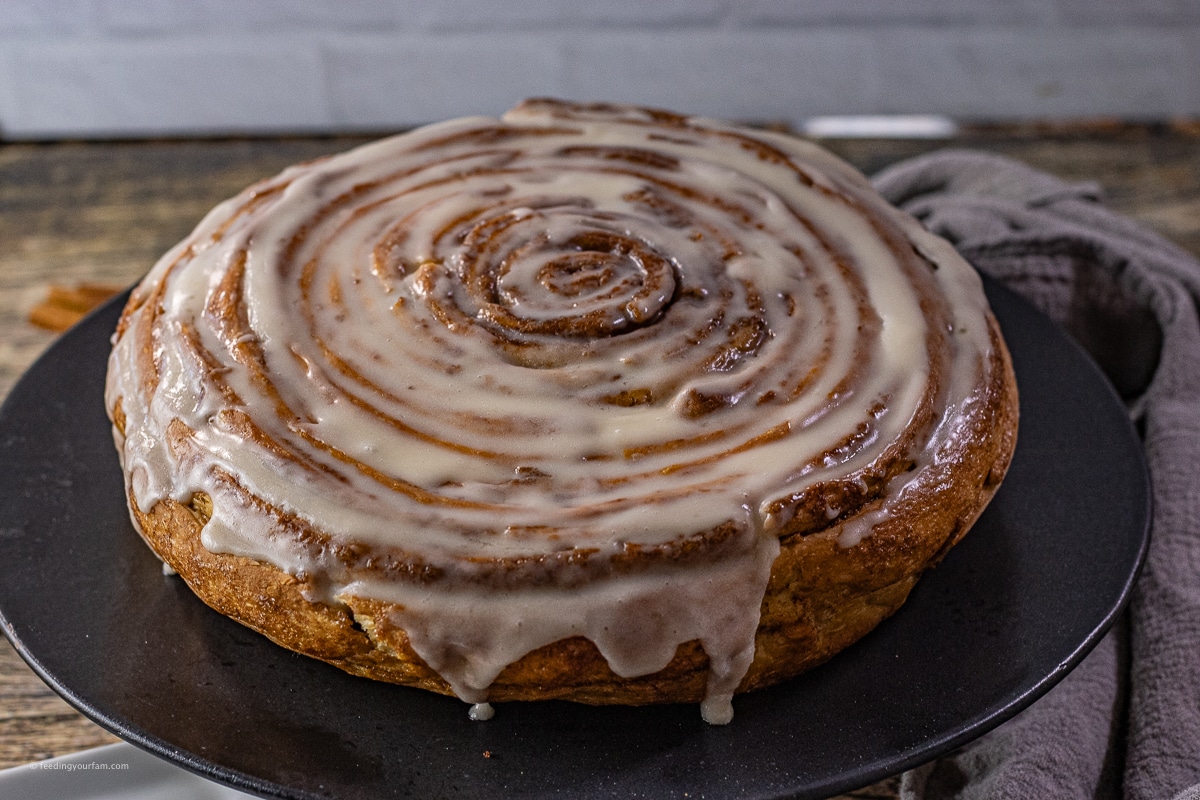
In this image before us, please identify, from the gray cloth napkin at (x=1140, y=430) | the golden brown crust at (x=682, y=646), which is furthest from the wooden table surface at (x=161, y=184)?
the golden brown crust at (x=682, y=646)

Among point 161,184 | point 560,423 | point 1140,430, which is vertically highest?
point 560,423

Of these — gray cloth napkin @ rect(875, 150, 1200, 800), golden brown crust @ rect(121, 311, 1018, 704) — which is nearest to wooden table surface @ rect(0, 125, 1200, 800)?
gray cloth napkin @ rect(875, 150, 1200, 800)

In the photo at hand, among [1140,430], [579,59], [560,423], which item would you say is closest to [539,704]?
[560,423]

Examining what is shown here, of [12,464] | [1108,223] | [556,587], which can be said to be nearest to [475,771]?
[556,587]

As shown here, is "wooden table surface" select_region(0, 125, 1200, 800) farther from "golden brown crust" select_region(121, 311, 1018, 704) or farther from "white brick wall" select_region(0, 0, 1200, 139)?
"golden brown crust" select_region(121, 311, 1018, 704)

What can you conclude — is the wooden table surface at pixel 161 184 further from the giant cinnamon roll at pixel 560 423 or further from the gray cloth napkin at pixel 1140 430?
the giant cinnamon roll at pixel 560 423

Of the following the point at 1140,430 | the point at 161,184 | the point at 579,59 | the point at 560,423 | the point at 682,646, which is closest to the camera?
the point at 682,646

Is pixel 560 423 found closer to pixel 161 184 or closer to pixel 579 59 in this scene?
pixel 161 184

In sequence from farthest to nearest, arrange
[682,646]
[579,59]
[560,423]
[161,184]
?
[579,59], [161,184], [560,423], [682,646]
